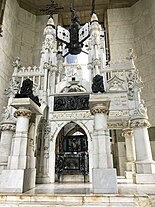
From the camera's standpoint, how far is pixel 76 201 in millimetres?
4090

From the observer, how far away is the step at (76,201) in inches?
155

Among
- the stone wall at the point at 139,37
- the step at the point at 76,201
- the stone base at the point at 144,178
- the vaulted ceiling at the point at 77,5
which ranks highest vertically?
the vaulted ceiling at the point at 77,5

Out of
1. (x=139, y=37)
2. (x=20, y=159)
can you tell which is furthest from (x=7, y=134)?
(x=139, y=37)

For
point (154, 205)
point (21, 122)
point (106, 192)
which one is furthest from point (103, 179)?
point (21, 122)

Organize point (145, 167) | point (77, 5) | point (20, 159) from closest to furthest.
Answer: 1. point (20, 159)
2. point (145, 167)
3. point (77, 5)

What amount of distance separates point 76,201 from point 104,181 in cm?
116

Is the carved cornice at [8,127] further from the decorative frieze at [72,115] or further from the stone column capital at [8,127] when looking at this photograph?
the decorative frieze at [72,115]

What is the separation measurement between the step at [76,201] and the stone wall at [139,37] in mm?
8809

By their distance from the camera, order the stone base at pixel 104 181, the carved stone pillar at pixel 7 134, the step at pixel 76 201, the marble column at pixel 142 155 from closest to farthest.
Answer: the step at pixel 76 201 → the stone base at pixel 104 181 → the marble column at pixel 142 155 → the carved stone pillar at pixel 7 134

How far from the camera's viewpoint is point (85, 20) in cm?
1922

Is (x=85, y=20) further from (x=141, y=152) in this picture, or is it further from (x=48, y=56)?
(x=141, y=152)

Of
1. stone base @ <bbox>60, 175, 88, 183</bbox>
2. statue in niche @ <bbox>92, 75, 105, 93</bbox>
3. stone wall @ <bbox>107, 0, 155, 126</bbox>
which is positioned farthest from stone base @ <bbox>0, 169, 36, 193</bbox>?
stone wall @ <bbox>107, 0, 155, 126</bbox>

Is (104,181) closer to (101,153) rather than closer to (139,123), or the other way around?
(101,153)

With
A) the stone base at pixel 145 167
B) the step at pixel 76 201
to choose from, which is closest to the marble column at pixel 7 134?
the step at pixel 76 201
